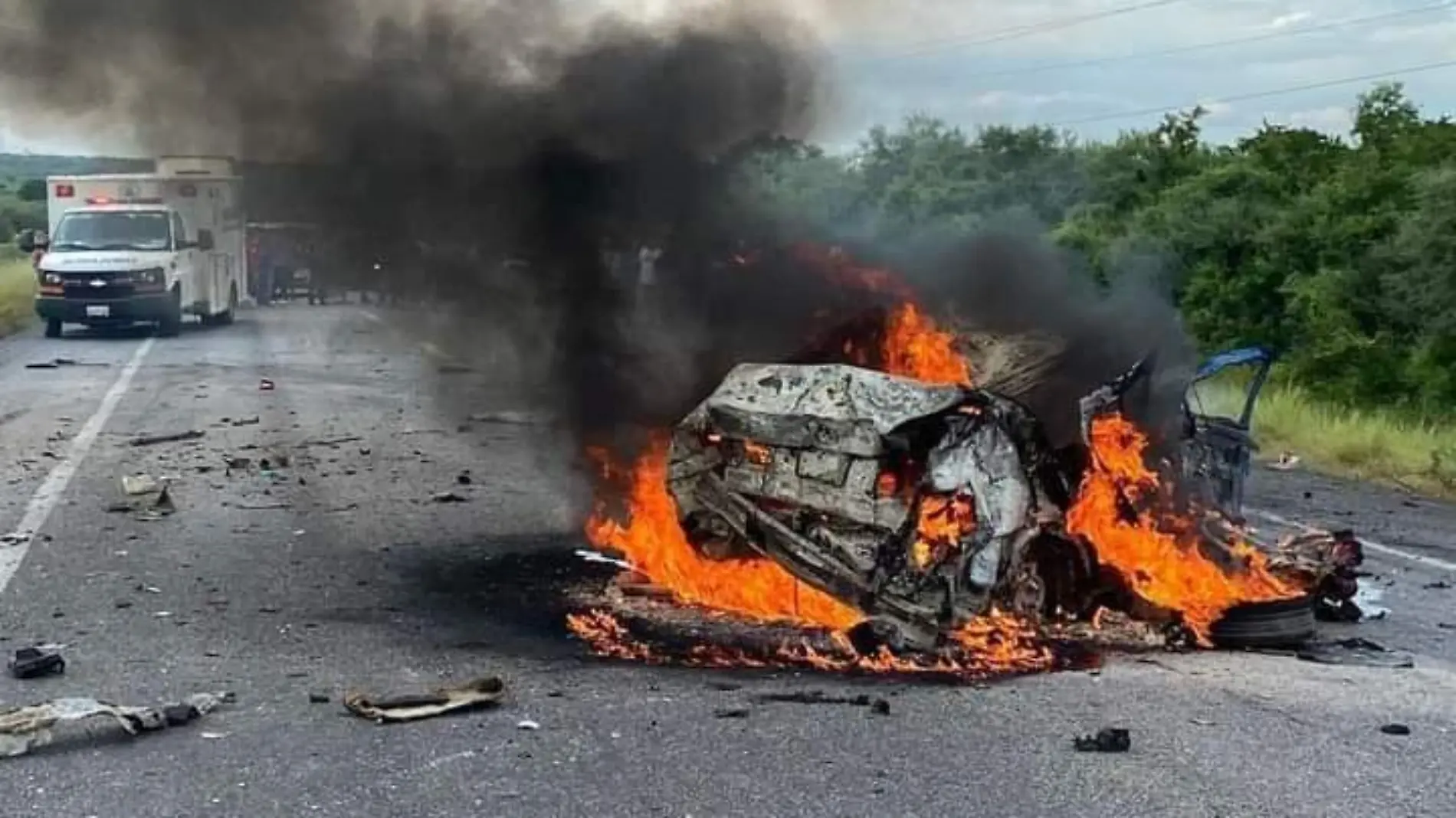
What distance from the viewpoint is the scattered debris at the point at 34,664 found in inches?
228

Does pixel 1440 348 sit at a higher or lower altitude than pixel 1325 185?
lower

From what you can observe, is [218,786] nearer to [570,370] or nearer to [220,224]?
[570,370]

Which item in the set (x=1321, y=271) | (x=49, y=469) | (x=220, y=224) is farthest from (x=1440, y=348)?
(x=220, y=224)

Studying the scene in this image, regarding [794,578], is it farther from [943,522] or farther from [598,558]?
[598,558]

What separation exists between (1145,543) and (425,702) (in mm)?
3255

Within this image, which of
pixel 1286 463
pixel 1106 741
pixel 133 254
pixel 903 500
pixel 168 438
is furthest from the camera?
pixel 133 254

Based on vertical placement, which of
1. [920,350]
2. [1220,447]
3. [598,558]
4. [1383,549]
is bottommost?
[1383,549]

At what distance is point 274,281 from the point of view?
30.5 m

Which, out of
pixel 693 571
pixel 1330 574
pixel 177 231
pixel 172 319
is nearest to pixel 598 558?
pixel 693 571

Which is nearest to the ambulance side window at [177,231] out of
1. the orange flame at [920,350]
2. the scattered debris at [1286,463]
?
the scattered debris at [1286,463]

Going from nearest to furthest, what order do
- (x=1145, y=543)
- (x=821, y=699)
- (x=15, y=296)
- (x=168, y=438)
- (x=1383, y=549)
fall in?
1. (x=821, y=699)
2. (x=1145, y=543)
3. (x=1383, y=549)
4. (x=168, y=438)
5. (x=15, y=296)

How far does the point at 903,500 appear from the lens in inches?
259

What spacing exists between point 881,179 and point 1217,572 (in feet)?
45.8

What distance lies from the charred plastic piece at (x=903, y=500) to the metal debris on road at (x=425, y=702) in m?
1.56
